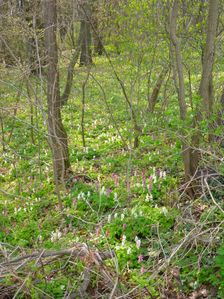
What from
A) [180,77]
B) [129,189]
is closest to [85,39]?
[180,77]

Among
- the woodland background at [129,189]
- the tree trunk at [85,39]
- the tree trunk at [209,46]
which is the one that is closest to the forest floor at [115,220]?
the woodland background at [129,189]

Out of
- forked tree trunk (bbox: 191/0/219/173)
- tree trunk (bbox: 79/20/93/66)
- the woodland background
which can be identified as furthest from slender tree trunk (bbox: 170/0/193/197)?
tree trunk (bbox: 79/20/93/66)

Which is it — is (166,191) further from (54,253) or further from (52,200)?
(54,253)

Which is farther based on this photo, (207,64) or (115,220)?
(207,64)

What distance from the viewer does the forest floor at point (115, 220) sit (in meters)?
3.83

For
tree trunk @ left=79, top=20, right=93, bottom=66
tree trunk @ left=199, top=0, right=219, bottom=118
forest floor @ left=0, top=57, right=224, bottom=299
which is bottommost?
forest floor @ left=0, top=57, right=224, bottom=299

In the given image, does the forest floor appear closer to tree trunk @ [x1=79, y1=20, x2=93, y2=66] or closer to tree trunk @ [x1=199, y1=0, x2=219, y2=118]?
tree trunk @ [x1=199, y1=0, x2=219, y2=118]

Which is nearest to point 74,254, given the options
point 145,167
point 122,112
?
point 145,167

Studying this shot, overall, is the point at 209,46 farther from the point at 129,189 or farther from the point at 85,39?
the point at 85,39

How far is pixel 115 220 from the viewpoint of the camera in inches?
210

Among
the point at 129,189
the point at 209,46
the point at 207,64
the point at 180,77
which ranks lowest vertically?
the point at 129,189

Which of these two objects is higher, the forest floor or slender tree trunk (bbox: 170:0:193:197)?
slender tree trunk (bbox: 170:0:193:197)

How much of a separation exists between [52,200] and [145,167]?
1763 mm

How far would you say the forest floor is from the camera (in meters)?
3.83
